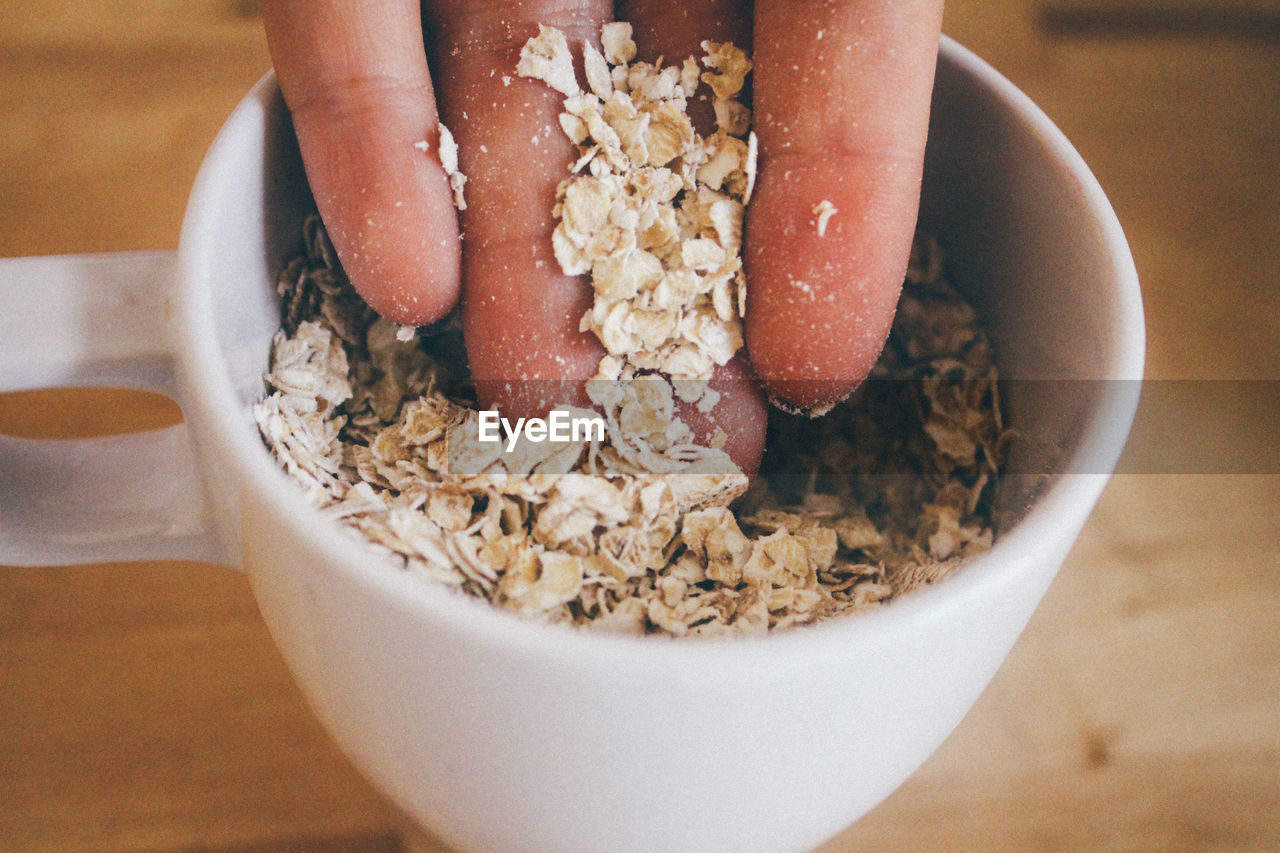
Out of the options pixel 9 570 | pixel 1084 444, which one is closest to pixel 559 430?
pixel 1084 444

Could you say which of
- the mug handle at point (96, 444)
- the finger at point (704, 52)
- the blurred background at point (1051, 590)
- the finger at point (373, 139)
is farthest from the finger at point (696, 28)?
the blurred background at point (1051, 590)

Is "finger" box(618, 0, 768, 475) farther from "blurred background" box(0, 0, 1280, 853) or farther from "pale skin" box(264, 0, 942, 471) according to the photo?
"blurred background" box(0, 0, 1280, 853)

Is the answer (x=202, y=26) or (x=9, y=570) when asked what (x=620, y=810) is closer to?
(x=9, y=570)

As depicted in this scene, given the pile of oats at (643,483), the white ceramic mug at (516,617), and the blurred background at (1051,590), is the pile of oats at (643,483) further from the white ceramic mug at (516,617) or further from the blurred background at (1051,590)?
the blurred background at (1051,590)

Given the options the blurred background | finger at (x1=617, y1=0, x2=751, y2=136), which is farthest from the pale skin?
the blurred background

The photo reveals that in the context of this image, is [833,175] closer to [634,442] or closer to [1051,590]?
[634,442]

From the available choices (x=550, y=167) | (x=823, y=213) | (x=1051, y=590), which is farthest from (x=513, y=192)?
(x=1051, y=590)
